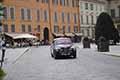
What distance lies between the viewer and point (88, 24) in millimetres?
121188

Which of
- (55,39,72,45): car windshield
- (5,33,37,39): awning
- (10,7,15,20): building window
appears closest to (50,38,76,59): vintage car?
(55,39,72,45): car windshield

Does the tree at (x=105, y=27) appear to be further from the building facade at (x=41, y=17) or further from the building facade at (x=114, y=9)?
the building facade at (x=114, y=9)

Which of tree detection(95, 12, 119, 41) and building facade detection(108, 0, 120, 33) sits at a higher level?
building facade detection(108, 0, 120, 33)

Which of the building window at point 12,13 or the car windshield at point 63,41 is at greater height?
the building window at point 12,13

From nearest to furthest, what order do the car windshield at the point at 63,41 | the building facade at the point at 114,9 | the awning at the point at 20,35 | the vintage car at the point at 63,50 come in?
the vintage car at the point at 63,50, the car windshield at the point at 63,41, the awning at the point at 20,35, the building facade at the point at 114,9

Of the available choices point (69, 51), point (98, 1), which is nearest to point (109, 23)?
point (69, 51)

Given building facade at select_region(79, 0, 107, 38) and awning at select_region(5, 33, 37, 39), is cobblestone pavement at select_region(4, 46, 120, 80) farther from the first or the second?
building facade at select_region(79, 0, 107, 38)

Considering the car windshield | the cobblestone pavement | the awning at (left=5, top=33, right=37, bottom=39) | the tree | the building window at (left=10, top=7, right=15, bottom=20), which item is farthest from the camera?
the building window at (left=10, top=7, right=15, bottom=20)

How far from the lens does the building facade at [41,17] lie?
9350 centimetres

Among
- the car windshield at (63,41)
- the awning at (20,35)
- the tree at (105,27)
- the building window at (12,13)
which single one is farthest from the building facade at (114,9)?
the car windshield at (63,41)

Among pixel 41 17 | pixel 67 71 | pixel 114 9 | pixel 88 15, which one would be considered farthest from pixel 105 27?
pixel 88 15

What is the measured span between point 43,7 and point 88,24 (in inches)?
813

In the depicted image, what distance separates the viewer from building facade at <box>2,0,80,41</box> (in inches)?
3681

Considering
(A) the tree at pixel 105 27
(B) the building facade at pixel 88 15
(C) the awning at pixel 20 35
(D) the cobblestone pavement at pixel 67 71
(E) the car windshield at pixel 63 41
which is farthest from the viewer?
(B) the building facade at pixel 88 15
